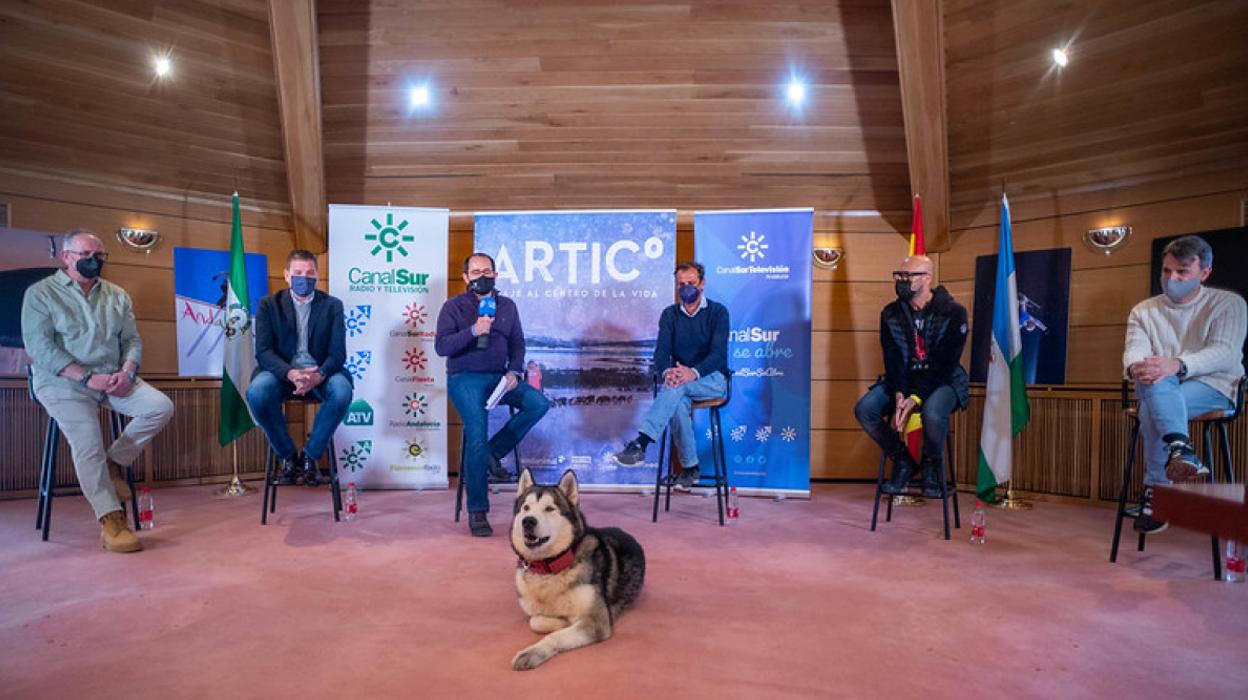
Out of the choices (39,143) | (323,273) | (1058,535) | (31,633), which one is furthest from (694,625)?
(39,143)

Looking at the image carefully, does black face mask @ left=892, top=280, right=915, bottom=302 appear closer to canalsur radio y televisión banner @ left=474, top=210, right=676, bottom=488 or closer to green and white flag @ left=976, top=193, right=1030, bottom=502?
green and white flag @ left=976, top=193, right=1030, bottom=502

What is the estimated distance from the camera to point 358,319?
207 inches

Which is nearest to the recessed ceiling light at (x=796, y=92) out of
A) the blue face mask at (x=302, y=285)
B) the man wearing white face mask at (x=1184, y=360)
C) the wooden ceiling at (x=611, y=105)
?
the wooden ceiling at (x=611, y=105)

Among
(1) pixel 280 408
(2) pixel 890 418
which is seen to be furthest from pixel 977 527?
(1) pixel 280 408

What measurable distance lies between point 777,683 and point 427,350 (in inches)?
150

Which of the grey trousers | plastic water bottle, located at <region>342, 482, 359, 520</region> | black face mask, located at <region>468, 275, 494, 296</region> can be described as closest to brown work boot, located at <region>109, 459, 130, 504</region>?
the grey trousers

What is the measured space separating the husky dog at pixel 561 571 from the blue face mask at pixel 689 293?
230 cm

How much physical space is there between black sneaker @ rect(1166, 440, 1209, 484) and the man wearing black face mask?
107 centimetres

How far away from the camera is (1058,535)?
162 inches

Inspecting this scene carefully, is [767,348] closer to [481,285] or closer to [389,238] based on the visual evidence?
[481,285]

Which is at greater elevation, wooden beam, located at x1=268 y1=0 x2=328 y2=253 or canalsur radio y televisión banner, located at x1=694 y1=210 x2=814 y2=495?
wooden beam, located at x1=268 y1=0 x2=328 y2=253

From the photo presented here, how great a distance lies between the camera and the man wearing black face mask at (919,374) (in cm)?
412

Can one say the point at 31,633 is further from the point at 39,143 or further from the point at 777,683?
the point at 39,143

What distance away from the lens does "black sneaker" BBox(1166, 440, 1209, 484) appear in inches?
120
